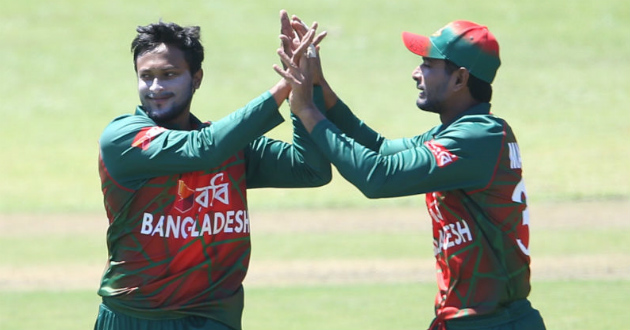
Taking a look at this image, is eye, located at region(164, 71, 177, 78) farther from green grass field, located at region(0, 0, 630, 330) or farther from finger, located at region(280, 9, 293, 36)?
green grass field, located at region(0, 0, 630, 330)

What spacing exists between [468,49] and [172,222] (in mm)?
1466

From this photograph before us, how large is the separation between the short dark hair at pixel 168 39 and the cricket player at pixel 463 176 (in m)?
0.39

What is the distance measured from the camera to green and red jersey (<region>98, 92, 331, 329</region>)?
4.61 m

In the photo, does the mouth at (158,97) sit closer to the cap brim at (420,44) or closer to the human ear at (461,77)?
the cap brim at (420,44)

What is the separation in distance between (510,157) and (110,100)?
20152mm

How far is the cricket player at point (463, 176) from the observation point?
4641mm

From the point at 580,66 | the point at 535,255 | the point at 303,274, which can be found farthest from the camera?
the point at 580,66

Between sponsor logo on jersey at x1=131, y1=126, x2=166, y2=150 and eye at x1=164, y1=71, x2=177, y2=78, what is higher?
eye at x1=164, y1=71, x2=177, y2=78

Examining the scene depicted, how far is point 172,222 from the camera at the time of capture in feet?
15.3

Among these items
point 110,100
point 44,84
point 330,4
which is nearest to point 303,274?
point 110,100

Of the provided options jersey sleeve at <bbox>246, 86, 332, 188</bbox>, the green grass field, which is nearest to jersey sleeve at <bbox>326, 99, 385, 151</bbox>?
jersey sleeve at <bbox>246, 86, 332, 188</bbox>

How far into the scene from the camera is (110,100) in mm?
24203

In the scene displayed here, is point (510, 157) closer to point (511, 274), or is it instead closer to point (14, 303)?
point (511, 274)

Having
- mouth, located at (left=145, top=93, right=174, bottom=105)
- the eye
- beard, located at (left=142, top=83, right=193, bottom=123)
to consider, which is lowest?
beard, located at (left=142, top=83, right=193, bottom=123)
